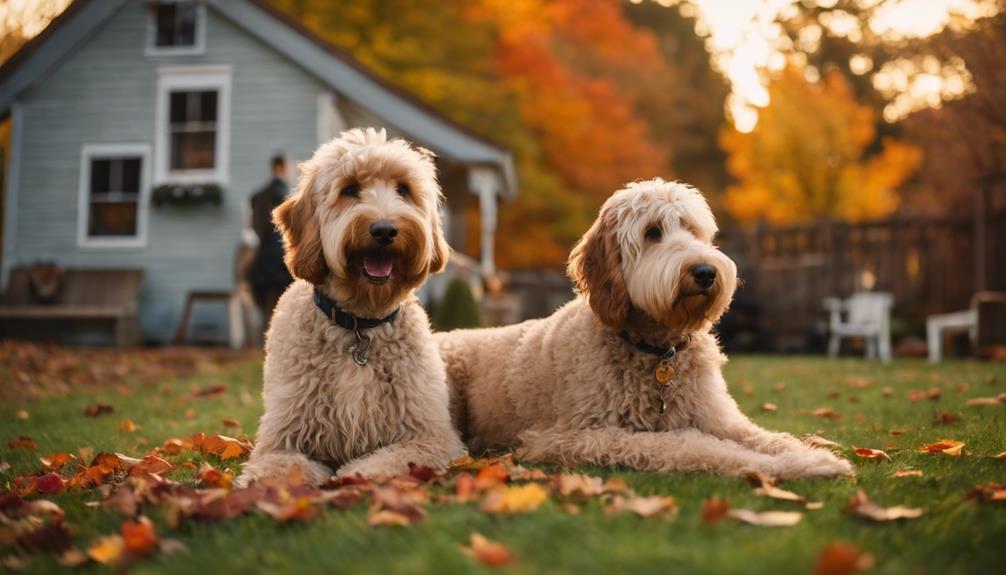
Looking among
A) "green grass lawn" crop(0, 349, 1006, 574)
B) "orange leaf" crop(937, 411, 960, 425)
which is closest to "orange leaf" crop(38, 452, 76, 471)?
"green grass lawn" crop(0, 349, 1006, 574)

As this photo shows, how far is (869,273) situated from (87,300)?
15.2 m

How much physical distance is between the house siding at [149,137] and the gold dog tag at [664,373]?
41.6 feet

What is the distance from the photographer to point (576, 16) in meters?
30.9

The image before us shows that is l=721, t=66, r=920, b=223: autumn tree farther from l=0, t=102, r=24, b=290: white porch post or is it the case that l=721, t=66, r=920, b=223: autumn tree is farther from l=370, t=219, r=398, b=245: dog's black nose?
l=370, t=219, r=398, b=245: dog's black nose

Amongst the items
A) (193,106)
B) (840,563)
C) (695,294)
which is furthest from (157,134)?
(840,563)

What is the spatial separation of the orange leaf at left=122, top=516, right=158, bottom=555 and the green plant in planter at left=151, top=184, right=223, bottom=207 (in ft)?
44.6

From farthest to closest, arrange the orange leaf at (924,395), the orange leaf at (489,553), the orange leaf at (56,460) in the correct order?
the orange leaf at (924,395)
the orange leaf at (56,460)
the orange leaf at (489,553)

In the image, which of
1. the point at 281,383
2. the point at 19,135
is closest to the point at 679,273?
the point at 281,383

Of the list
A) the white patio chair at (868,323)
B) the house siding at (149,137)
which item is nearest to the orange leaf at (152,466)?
the house siding at (149,137)

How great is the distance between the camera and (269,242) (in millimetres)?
9914

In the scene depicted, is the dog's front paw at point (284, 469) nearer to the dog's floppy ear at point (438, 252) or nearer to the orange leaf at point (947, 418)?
the dog's floppy ear at point (438, 252)

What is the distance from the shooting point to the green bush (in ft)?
37.1

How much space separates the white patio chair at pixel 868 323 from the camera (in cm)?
1381

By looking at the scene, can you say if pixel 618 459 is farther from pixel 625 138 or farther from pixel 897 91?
pixel 897 91
